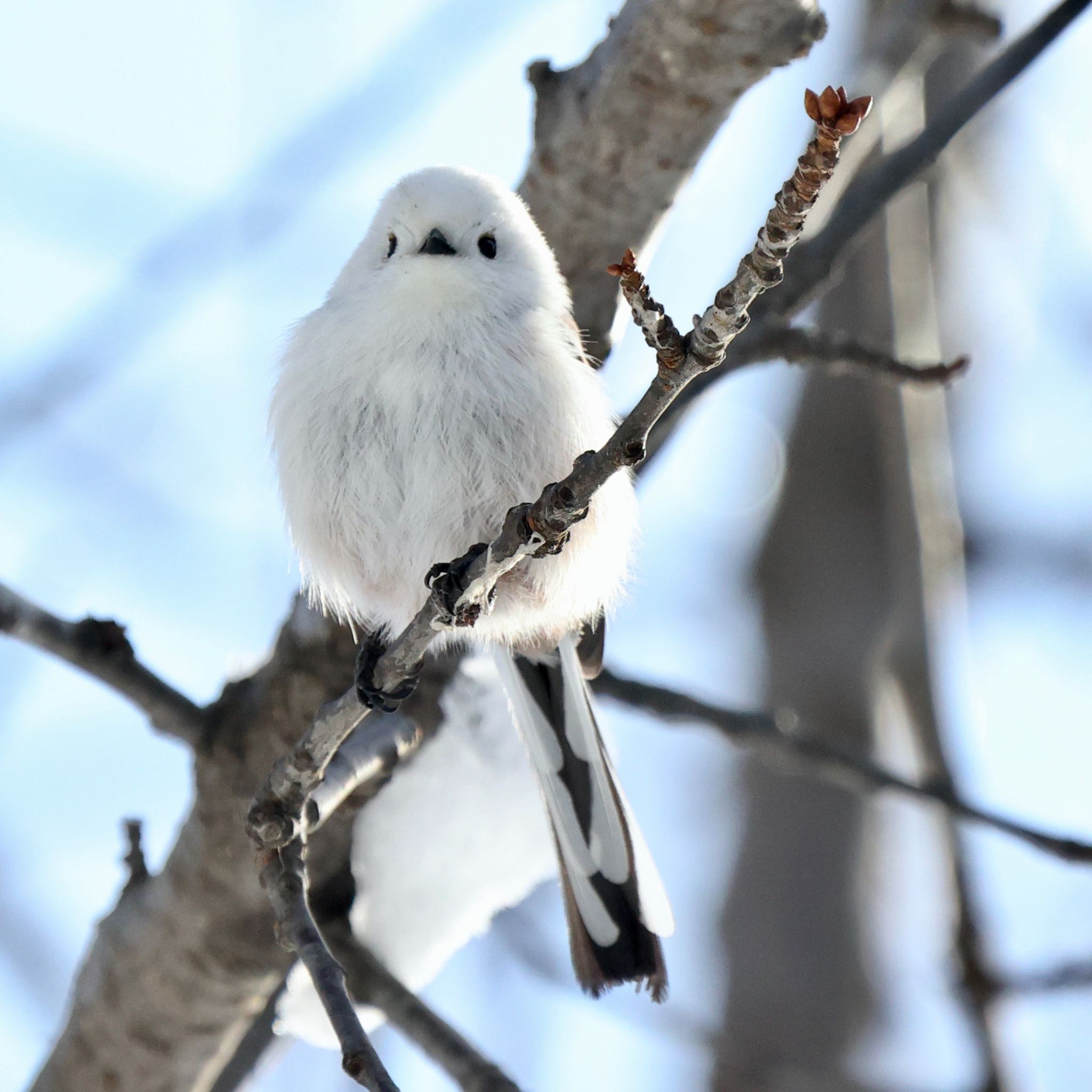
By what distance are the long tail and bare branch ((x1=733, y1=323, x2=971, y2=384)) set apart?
0.49 metres

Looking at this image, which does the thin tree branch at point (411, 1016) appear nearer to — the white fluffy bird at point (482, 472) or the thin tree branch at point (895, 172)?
the white fluffy bird at point (482, 472)

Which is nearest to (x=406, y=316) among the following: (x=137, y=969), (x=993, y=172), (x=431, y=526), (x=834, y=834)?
(x=431, y=526)

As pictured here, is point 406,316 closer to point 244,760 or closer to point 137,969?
point 244,760

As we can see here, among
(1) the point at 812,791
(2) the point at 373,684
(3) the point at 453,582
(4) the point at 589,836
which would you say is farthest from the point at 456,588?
(1) the point at 812,791

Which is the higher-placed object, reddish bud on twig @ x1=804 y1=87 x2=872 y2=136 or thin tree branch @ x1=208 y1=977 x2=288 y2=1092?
reddish bud on twig @ x1=804 y1=87 x2=872 y2=136

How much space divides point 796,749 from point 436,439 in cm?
63

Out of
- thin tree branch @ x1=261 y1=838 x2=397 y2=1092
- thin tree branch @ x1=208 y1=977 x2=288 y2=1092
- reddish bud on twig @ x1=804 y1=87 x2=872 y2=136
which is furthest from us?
thin tree branch @ x1=208 y1=977 x2=288 y2=1092

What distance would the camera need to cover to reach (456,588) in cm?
118

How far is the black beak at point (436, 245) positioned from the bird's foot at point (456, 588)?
575 mm

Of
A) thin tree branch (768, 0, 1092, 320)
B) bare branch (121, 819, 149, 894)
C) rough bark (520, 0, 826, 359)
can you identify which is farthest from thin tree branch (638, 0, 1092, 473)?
bare branch (121, 819, 149, 894)

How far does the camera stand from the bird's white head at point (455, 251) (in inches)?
61.8

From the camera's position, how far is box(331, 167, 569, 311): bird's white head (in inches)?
61.8

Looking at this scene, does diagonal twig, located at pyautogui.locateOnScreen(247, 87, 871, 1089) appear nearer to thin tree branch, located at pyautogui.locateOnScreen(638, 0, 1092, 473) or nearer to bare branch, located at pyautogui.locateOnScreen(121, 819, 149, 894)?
bare branch, located at pyautogui.locateOnScreen(121, 819, 149, 894)

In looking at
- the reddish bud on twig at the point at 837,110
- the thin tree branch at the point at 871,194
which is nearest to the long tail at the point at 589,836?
the thin tree branch at the point at 871,194
